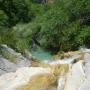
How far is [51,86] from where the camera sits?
480 inches

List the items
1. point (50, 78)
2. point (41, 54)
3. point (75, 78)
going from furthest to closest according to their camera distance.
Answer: point (41, 54), point (50, 78), point (75, 78)

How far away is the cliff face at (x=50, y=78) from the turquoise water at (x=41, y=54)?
5.06 metres

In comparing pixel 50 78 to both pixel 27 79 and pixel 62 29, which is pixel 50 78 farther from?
pixel 62 29

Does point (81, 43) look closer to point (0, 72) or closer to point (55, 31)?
point (55, 31)

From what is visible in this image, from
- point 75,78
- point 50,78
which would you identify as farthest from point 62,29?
point 75,78

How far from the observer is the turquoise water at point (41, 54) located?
18902 millimetres

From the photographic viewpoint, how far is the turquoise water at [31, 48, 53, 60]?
18.9 metres

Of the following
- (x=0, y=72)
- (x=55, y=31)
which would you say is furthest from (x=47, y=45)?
(x=0, y=72)

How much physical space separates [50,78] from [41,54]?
7.57 meters

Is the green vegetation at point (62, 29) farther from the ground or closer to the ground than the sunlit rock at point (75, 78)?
closer to the ground

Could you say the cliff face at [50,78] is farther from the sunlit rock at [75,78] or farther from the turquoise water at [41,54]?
the turquoise water at [41,54]

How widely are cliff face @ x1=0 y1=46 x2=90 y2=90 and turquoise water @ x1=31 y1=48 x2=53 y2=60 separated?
5.06 m

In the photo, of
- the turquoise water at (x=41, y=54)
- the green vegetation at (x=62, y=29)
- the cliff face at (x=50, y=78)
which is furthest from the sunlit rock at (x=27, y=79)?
the green vegetation at (x=62, y=29)

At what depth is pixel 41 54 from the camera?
20.1 metres
